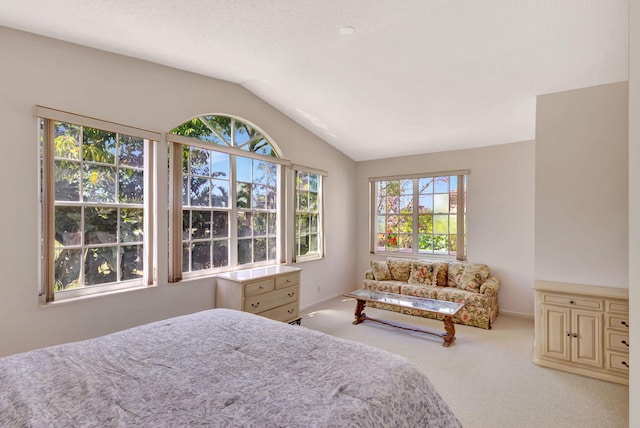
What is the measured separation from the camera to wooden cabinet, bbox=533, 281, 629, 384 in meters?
2.66

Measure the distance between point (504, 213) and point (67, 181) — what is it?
5.22 meters

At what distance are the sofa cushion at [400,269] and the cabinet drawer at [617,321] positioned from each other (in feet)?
8.31

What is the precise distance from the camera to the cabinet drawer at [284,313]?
11.9 feet

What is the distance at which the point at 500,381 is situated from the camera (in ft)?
8.82

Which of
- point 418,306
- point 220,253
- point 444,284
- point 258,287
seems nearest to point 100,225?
point 220,253

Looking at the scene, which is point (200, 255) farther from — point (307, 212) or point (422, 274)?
point (422, 274)

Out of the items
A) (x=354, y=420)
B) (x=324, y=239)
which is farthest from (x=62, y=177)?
(x=324, y=239)

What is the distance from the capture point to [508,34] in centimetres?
249

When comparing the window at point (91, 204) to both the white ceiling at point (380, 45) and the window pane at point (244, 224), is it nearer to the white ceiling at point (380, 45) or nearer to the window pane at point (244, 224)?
the white ceiling at point (380, 45)

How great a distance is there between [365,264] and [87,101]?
4.82 meters

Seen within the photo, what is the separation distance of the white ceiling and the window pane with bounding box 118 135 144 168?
30.0 inches

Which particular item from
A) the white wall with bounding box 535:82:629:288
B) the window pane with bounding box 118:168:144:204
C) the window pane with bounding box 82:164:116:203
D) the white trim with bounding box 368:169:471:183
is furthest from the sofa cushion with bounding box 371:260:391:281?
the window pane with bounding box 82:164:116:203

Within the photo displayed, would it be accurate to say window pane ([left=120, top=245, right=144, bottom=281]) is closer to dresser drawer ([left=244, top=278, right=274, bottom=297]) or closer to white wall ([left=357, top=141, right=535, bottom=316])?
dresser drawer ([left=244, top=278, right=274, bottom=297])

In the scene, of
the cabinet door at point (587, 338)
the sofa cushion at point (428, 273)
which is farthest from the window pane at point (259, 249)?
the cabinet door at point (587, 338)
